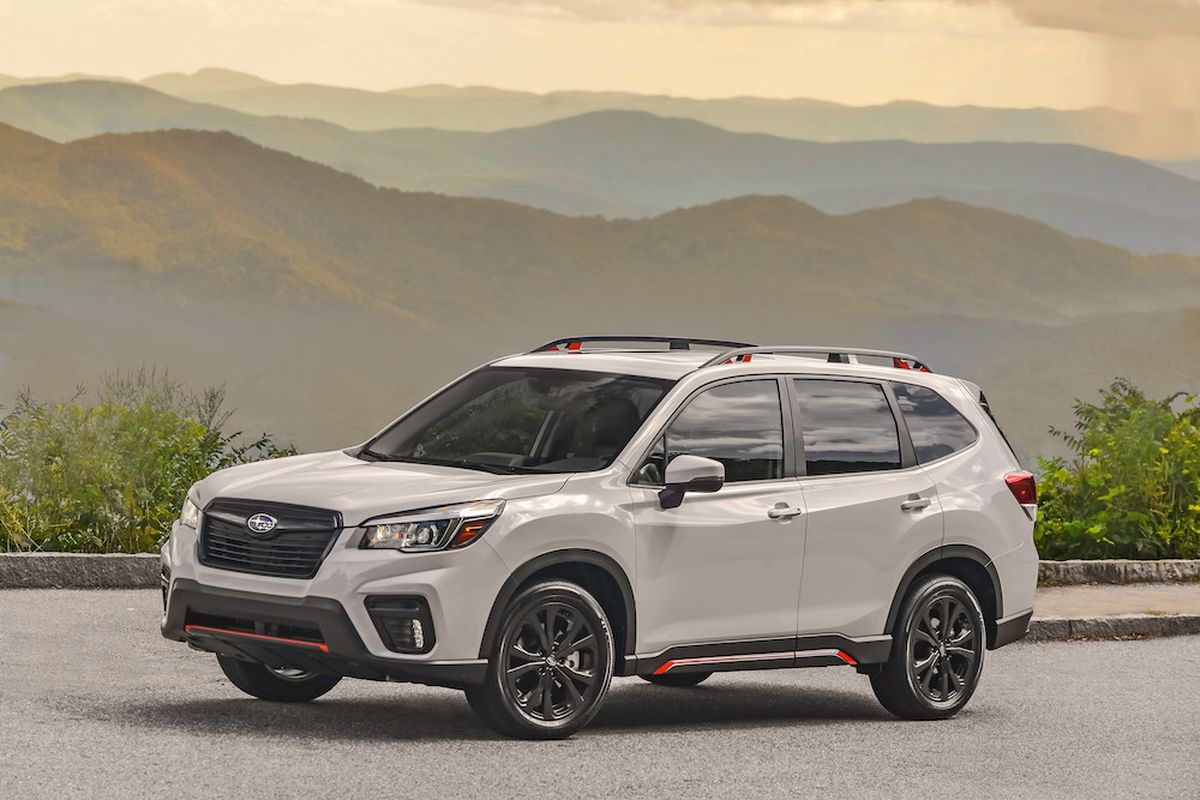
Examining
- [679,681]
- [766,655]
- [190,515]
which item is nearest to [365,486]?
[190,515]

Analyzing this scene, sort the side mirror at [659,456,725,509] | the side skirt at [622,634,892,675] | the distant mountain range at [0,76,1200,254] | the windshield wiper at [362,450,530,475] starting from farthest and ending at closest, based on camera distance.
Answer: the distant mountain range at [0,76,1200,254], the side skirt at [622,634,892,675], the windshield wiper at [362,450,530,475], the side mirror at [659,456,725,509]

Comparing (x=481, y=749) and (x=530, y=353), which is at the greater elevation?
(x=530, y=353)

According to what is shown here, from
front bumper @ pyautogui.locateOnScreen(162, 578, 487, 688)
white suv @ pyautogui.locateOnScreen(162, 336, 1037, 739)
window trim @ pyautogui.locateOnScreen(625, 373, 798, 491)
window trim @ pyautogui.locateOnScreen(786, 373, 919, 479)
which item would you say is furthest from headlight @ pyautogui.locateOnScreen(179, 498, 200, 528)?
window trim @ pyautogui.locateOnScreen(786, 373, 919, 479)

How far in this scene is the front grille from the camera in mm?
9641

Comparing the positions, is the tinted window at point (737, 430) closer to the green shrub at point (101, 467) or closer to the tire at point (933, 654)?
the tire at point (933, 654)

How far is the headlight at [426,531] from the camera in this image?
9.59 meters

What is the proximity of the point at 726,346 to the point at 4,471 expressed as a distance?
285 inches

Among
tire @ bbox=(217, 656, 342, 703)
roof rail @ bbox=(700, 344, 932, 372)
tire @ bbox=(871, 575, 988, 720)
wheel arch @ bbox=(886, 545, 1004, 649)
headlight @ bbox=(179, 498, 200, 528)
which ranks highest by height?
roof rail @ bbox=(700, 344, 932, 372)

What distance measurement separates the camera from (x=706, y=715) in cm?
1155

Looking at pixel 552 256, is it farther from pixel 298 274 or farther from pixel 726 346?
pixel 726 346

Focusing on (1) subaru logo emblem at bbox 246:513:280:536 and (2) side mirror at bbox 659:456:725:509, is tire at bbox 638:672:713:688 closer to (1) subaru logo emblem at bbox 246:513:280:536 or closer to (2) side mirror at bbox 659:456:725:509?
(2) side mirror at bbox 659:456:725:509

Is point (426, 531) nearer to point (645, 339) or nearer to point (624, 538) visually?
point (624, 538)

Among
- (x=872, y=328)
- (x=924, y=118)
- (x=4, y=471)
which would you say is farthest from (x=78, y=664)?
(x=924, y=118)

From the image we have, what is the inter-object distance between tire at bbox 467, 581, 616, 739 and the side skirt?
10.8 inches
